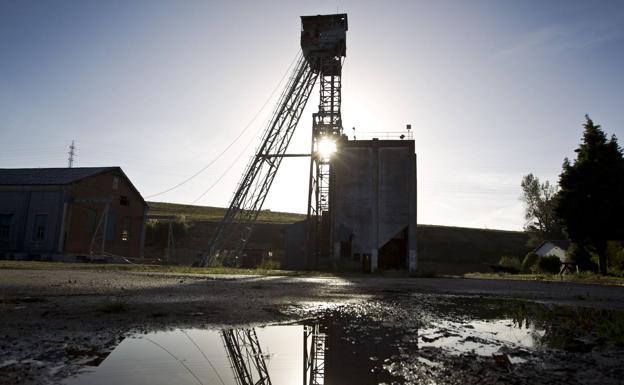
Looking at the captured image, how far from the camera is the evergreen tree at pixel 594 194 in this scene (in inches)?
985

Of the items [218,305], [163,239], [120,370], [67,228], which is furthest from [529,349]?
[163,239]

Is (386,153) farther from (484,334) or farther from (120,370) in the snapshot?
(120,370)

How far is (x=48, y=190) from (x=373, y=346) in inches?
1312

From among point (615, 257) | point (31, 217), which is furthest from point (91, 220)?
point (615, 257)

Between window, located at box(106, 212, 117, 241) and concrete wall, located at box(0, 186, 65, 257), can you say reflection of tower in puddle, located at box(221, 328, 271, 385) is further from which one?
window, located at box(106, 212, 117, 241)

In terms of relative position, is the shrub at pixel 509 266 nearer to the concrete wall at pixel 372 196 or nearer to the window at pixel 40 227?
the concrete wall at pixel 372 196

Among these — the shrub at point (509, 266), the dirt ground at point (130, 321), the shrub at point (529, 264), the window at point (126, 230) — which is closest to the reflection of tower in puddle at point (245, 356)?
the dirt ground at point (130, 321)

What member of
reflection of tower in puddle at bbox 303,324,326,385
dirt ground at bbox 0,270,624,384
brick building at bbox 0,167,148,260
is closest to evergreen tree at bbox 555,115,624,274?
dirt ground at bbox 0,270,624,384

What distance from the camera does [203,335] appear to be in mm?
3844

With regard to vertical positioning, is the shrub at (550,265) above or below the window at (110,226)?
below

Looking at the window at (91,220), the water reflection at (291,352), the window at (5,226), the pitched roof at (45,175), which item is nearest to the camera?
the water reflection at (291,352)

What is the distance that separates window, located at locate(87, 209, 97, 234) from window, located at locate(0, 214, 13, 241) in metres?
5.34

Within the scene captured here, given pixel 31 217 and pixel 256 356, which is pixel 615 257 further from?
pixel 31 217

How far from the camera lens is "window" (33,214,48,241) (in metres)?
29.3
